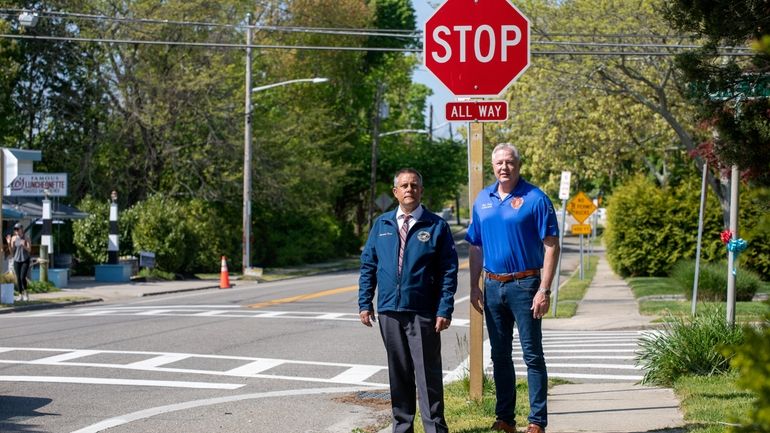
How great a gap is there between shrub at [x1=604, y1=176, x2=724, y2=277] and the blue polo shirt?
98.2 ft

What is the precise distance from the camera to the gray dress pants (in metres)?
7.36

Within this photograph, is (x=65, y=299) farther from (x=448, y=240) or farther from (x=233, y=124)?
(x=448, y=240)

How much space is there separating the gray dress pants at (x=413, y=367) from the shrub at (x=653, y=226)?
99.5ft

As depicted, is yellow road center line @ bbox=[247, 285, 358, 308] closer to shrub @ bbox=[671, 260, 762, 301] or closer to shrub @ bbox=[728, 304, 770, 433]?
shrub @ bbox=[671, 260, 762, 301]

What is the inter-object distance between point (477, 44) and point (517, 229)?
1.64 meters

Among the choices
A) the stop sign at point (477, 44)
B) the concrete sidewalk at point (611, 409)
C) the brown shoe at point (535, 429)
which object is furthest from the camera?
the stop sign at point (477, 44)

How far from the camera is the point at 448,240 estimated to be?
295 inches

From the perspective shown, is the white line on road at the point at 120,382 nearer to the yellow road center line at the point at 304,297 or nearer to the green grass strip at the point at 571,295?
the green grass strip at the point at 571,295

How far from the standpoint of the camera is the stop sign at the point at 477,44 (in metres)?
8.41

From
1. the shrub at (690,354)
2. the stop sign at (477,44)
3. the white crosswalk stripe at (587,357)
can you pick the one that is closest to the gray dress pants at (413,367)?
the stop sign at (477,44)

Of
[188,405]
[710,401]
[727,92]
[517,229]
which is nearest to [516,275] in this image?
[517,229]

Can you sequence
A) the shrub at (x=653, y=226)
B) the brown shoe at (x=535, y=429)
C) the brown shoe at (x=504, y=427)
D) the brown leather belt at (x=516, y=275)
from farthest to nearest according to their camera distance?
the shrub at (x=653, y=226)
the brown shoe at (x=504, y=427)
the brown leather belt at (x=516, y=275)
the brown shoe at (x=535, y=429)

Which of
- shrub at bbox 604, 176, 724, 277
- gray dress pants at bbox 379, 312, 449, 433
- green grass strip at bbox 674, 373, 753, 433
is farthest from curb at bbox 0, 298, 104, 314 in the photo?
shrub at bbox 604, 176, 724, 277

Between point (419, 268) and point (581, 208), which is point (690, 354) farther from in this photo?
point (581, 208)
